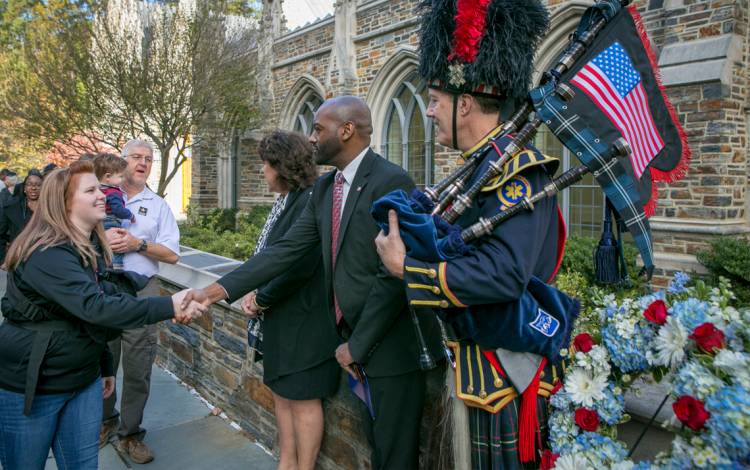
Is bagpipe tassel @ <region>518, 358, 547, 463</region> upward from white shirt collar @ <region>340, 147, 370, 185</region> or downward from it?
downward

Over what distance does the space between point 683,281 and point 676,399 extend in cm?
49

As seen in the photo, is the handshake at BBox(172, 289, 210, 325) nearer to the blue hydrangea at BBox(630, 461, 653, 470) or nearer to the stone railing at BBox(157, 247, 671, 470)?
the stone railing at BBox(157, 247, 671, 470)

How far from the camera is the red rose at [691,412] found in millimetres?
1452

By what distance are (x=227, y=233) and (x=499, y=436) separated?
12.7m

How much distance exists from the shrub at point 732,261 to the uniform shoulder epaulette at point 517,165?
657 cm

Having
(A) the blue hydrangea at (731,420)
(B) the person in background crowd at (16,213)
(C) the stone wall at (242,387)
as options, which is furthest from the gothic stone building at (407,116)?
(B) the person in background crowd at (16,213)

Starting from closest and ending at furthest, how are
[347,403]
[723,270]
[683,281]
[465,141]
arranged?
1. [683,281]
2. [465,141]
3. [347,403]
4. [723,270]

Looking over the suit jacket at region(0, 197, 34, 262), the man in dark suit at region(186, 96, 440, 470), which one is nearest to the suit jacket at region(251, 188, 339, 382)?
the man in dark suit at region(186, 96, 440, 470)

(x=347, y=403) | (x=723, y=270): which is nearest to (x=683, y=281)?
(x=347, y=403)

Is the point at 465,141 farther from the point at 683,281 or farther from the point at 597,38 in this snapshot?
the point at 683,281

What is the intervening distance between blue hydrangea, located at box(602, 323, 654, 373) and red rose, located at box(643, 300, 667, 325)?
5cm

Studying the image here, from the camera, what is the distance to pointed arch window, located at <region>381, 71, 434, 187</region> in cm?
1405

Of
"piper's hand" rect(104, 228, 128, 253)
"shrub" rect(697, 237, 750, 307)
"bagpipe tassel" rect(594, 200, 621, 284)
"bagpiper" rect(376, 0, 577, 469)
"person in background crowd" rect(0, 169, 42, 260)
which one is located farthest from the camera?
"person in background crowd" rect(0, 169, 42, 260)

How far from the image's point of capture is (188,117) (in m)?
16.2
